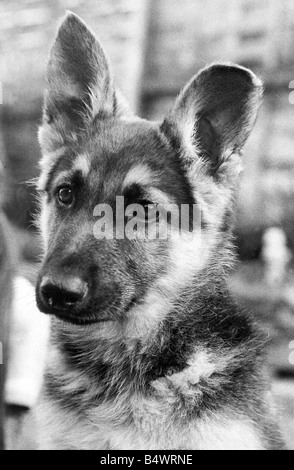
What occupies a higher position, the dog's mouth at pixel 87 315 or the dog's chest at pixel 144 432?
the dog's mouth at pixel 87 315

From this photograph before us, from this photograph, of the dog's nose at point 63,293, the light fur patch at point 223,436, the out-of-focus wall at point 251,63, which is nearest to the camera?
the dog's nose at point 63,293

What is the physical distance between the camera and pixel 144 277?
197 centimetres

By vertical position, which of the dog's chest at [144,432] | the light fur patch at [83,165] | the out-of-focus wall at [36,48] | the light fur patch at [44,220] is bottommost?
the dog's chest at [144,432]

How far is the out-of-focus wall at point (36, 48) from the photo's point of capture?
2863mm

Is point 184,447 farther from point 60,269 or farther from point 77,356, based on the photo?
point 60,269

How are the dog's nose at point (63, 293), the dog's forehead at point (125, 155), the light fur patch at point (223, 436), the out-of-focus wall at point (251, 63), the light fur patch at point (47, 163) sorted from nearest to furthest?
the dog's nose at point (63, 293) < the light fur patch at point (223, 436) < the dog's forehead at point (125, 155) < the light fur patch at point (47, 163) < the out-of-focus wall at point (251, 63)

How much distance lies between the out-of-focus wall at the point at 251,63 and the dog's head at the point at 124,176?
0.73 m

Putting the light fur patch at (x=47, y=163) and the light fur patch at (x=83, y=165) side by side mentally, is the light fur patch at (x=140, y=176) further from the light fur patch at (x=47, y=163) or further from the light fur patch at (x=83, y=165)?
Answer: the light fur patch at (x=47, y=163)

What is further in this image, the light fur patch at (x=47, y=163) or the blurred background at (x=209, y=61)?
the blurred background at (x=209, y=61)

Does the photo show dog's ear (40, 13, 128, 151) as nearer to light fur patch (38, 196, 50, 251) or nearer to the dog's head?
the dog's head

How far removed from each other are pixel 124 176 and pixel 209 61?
119cm

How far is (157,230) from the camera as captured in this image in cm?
193

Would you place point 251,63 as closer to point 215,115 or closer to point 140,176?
point 215,115

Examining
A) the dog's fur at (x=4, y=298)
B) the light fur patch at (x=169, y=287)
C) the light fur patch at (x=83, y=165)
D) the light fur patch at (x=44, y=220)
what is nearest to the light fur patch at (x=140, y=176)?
the light fur patch at (x=83, y=165)
